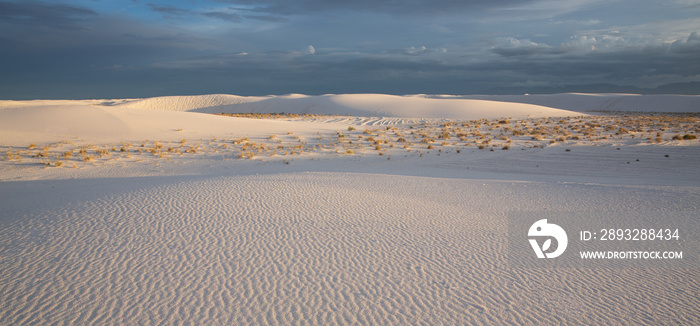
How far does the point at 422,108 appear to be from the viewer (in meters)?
48.8

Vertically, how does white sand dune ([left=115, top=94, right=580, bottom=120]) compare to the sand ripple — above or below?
above

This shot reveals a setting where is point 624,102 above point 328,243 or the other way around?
above

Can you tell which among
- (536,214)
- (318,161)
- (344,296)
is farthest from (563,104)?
(344,296)

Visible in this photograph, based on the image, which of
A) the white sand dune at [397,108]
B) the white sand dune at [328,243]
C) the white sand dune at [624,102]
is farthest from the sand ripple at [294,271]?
the white sand dune at [624,102]

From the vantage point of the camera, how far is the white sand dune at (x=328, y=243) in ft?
13.6

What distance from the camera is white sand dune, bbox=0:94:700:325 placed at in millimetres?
4160

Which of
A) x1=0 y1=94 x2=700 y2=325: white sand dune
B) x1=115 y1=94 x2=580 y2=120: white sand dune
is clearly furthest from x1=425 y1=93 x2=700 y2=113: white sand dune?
x1=0 y1=94 x2=700 y2=325: white sand dune

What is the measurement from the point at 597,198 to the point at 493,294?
620 cm

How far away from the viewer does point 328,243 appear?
610 cm

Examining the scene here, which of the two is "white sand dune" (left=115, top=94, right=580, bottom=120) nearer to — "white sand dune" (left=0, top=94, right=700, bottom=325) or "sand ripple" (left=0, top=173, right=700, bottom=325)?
"white sand dune" (left=0, top=94, right=700, bottom=325)

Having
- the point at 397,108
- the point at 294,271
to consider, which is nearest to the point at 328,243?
the point at 294,271

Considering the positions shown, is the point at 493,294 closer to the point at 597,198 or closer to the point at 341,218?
the point at 341,218

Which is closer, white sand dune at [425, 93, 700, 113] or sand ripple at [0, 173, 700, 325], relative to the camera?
sand ripple at [0, 173, 700, 325]

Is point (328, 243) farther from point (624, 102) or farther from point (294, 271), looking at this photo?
point (624, 102)
